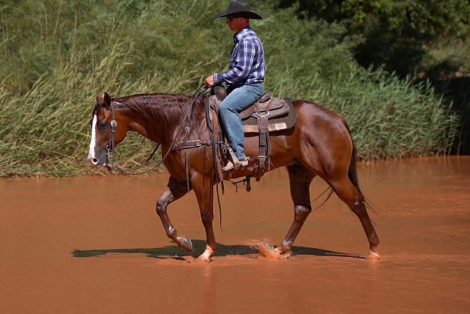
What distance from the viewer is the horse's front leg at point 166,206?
8703 millimetres

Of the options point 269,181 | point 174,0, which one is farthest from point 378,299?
point 174,0

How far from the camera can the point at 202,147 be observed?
8672 millimetres

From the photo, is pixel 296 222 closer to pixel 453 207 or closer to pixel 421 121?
pixel 453 207

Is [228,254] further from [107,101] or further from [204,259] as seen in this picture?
[107,101]

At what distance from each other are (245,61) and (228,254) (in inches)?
86.3

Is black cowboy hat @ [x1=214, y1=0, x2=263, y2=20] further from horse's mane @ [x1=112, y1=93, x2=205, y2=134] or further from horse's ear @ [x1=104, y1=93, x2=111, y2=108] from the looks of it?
horse's ear @ [x1=104, y1=93, x2=111, y2=108]

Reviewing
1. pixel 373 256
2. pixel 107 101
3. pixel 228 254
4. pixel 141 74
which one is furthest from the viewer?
pixel 141 74

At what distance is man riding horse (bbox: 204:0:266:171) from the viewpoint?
8.55 m

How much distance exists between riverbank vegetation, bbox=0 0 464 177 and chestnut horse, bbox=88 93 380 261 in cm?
651

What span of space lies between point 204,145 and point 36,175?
6.98 metres

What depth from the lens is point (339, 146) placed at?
8.88 meters

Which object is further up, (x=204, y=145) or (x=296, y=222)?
(x=204, y=145)

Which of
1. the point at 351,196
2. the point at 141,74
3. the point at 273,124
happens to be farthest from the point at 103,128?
the point at 141,74

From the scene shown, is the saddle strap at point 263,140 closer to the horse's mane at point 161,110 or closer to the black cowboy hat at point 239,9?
the horse's mane at point 161,110
